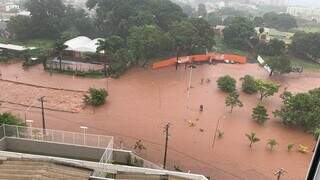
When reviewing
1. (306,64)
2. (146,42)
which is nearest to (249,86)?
(146,42)

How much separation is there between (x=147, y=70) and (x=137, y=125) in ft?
16.2

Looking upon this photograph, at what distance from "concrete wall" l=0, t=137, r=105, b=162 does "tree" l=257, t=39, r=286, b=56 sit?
499 inches

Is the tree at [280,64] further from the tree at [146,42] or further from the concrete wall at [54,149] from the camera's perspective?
the concrete wall at [54,149]

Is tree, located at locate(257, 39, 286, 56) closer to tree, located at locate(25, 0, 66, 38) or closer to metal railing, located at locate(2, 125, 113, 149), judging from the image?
tree, located at locate(25, 0, 66, 38)

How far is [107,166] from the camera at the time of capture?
5.45 m

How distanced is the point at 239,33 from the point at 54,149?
43.6 feet

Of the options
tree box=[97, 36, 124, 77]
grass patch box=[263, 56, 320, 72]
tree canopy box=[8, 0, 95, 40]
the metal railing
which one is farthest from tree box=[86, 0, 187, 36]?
the metal railing

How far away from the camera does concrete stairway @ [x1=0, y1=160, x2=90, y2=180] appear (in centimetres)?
488

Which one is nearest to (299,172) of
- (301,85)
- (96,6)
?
(301,85)

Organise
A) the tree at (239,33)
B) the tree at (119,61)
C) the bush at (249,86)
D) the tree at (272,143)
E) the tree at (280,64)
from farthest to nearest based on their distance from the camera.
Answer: the tree at (239,33) → the tree at (280,64) → the tree at (119,61) → the bush at (249,86) → the tree at (272,143)

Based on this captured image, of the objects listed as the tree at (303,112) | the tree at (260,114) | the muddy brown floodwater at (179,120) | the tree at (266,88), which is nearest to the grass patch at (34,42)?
the muddy brown floodwater at (179,120)

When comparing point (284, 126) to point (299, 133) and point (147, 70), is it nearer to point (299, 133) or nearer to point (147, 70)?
point (299, 133)

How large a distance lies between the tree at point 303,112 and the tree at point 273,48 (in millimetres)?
7829

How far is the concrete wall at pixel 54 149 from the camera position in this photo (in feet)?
21.5
